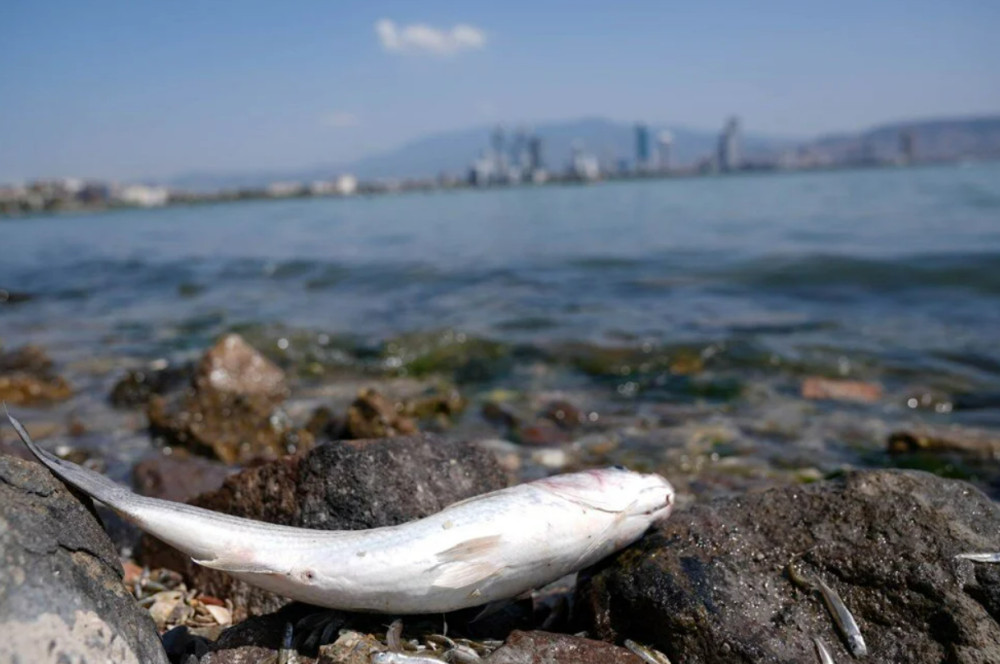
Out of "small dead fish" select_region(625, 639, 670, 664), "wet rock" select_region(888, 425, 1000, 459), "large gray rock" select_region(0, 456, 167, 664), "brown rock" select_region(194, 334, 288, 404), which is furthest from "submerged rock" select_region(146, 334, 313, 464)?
"wet rock" select_region(888, 425, 1000, 459)

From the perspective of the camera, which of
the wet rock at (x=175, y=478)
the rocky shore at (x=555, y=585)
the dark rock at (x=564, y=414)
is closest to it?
the rocky shore at (x=555, y=585)

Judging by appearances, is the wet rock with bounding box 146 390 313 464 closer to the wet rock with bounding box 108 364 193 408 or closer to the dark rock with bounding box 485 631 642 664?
the wet rock with bounding box 108 364 193 408

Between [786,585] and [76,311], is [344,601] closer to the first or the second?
[786,585]

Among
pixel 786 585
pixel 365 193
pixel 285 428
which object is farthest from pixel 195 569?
pixel 365 193

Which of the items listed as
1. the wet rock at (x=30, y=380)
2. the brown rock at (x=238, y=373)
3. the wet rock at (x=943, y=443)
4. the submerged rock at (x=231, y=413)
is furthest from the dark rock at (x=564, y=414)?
the wet rock at (x=30, y=380)

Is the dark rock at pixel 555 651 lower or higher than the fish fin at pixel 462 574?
lower

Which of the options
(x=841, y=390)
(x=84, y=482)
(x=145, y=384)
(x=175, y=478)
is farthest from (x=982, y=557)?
(x=145, y=384)

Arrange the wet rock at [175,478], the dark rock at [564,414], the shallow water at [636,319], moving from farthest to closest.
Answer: the shallow water at [636,319] < the dark rock at [564,414] < the wet rock at [175,478]

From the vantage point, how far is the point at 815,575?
348 cm

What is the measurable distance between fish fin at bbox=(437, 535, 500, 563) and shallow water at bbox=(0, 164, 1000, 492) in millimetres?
Result: 4133

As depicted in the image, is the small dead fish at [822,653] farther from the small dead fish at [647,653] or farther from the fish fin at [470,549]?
the fish fin at [470,549]

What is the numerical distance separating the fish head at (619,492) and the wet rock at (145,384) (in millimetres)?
7500

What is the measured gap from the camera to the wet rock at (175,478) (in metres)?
5.90

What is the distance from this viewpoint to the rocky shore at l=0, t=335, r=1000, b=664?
2.84 metres
